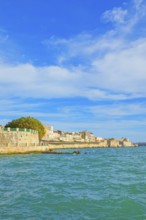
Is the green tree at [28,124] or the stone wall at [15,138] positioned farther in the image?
the green tree at [28,124]

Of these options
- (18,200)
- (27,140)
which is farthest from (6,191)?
(27,140)

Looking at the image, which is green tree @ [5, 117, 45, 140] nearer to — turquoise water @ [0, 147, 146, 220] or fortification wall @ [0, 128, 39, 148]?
fortification wall @ [0, 128, 39, 148]

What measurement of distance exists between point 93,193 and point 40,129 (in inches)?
2836

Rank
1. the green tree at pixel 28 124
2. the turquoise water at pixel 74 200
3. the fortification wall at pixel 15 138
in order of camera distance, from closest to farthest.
Result: the turquoise water at pixel 74 200, the fortification wall at pixel 15 138, the green tree at pixel 28 124

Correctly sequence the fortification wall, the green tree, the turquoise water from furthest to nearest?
the green tree → the fortification wall → the turquoise water

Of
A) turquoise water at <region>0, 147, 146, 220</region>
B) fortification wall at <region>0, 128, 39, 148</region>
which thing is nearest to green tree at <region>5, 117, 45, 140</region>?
fortification wall at <region>0, 128, 39, 148</region>

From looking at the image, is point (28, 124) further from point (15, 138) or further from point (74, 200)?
point (74, 200)

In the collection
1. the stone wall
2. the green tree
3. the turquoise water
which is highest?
the green tree

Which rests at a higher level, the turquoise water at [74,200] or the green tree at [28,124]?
the green tree at [28,124]

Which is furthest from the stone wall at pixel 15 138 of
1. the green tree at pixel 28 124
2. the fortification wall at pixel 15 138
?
the green tree at pixel 28 124

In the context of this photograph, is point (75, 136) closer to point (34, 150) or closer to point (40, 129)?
point (40, 129)

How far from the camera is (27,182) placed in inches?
800

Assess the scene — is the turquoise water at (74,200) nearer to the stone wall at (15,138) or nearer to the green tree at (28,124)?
the stone wall at (15,138)

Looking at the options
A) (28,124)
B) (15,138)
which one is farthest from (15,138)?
(28,124)
